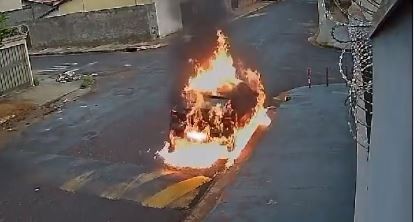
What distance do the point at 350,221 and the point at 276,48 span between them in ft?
62.0

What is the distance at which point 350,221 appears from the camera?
795 cm

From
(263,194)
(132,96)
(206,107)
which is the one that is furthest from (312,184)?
(132,96)

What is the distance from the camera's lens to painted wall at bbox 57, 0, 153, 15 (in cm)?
3416

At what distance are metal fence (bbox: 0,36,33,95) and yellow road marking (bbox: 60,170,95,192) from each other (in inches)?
405

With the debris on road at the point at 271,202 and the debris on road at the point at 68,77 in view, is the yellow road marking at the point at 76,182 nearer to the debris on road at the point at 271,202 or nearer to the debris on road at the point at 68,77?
the debris on road at the point at 271,202

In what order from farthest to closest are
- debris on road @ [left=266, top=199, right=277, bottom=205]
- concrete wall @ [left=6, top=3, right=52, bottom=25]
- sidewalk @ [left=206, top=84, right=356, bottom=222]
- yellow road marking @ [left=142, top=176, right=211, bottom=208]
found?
concrete wall @ [left=6, top=3, right=52, bottom=25], yellow road marking @ [left=142, top=176, right=211, bottom=208], debris on road @ [left=266, top=199, right=277, bottom=205], sidewalk @ [left=206, top=84, right=356, bottom=222]

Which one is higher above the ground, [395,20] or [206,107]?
[395,20]

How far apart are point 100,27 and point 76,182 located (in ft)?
76.6

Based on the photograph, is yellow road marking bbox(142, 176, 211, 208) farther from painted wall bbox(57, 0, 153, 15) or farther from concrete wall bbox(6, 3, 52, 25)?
concrete wall bbox(6, 3, 52, 25)

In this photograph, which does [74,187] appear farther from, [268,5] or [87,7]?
[268,5]

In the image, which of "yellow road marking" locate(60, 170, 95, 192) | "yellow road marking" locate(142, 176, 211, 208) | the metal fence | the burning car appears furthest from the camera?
the metal fence

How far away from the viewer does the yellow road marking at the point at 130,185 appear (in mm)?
10320

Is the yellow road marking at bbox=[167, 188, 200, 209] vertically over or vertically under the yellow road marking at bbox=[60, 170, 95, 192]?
under

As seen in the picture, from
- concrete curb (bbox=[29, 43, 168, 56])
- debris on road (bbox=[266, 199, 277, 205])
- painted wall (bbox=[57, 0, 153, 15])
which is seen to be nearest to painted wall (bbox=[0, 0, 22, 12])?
concrete curb (bbox=[29, 43, 168, 56])
